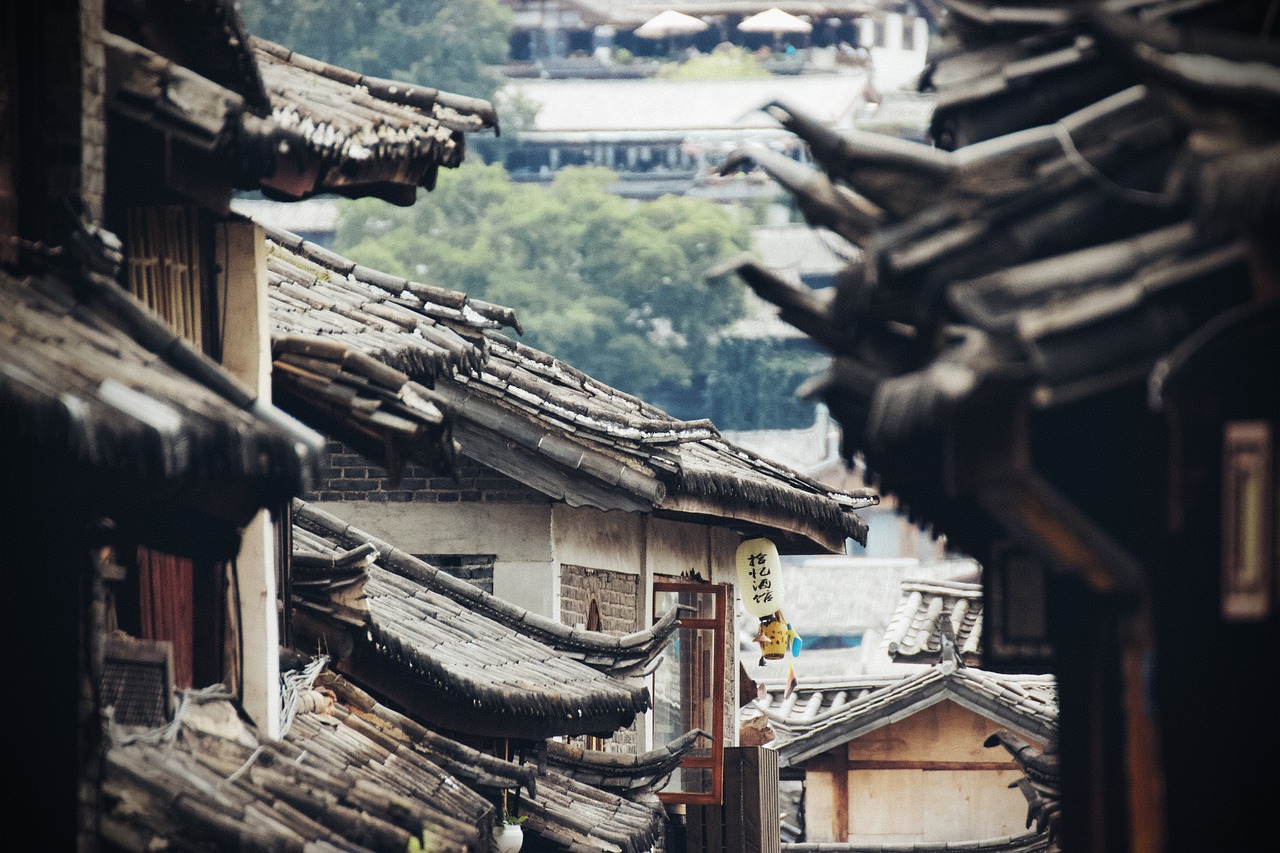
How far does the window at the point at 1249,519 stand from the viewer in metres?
6.32

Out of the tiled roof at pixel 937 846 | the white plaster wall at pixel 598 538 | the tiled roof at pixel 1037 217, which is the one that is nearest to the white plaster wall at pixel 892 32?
the tiled roof at pixel 937 846

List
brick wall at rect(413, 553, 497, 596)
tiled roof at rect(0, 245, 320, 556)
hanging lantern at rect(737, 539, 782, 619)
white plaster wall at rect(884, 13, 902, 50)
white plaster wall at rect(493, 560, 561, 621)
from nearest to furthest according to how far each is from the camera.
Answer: tiled roof at rect(0, 245, 320, 556) < white plaster wall at rect(493, 560, 561, 621) < brick wall at rect(413, 553, 497, 596) < hanging lantern at rect(737, 539, 782, 619) < white plaster wall at rect(884, 13, 902, 50)

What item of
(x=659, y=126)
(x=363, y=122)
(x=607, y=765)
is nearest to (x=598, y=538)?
(x=607, y=765)

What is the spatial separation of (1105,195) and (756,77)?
339 ft

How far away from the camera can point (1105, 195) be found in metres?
7.08

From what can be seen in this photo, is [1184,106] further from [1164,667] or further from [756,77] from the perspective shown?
[756,77]

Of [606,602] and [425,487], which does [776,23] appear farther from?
[425,487]

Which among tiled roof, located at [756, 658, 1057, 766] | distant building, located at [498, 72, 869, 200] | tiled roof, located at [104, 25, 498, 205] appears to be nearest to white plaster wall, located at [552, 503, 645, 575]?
tiled roof, located at [104, 25, 498, 205]

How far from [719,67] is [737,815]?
93.5 m

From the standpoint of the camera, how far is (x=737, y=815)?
73.9ft

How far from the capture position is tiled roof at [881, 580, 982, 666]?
2912cm

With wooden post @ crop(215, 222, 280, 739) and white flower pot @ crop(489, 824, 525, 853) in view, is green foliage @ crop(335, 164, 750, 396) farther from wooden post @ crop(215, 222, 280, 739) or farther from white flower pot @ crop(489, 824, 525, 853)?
wooden post @ crop(215, 222, 280, 739)

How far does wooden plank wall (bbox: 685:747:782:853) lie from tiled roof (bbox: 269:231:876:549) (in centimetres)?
256

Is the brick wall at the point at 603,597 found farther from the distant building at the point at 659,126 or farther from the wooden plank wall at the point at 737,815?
the distant building at the point at 659,126
